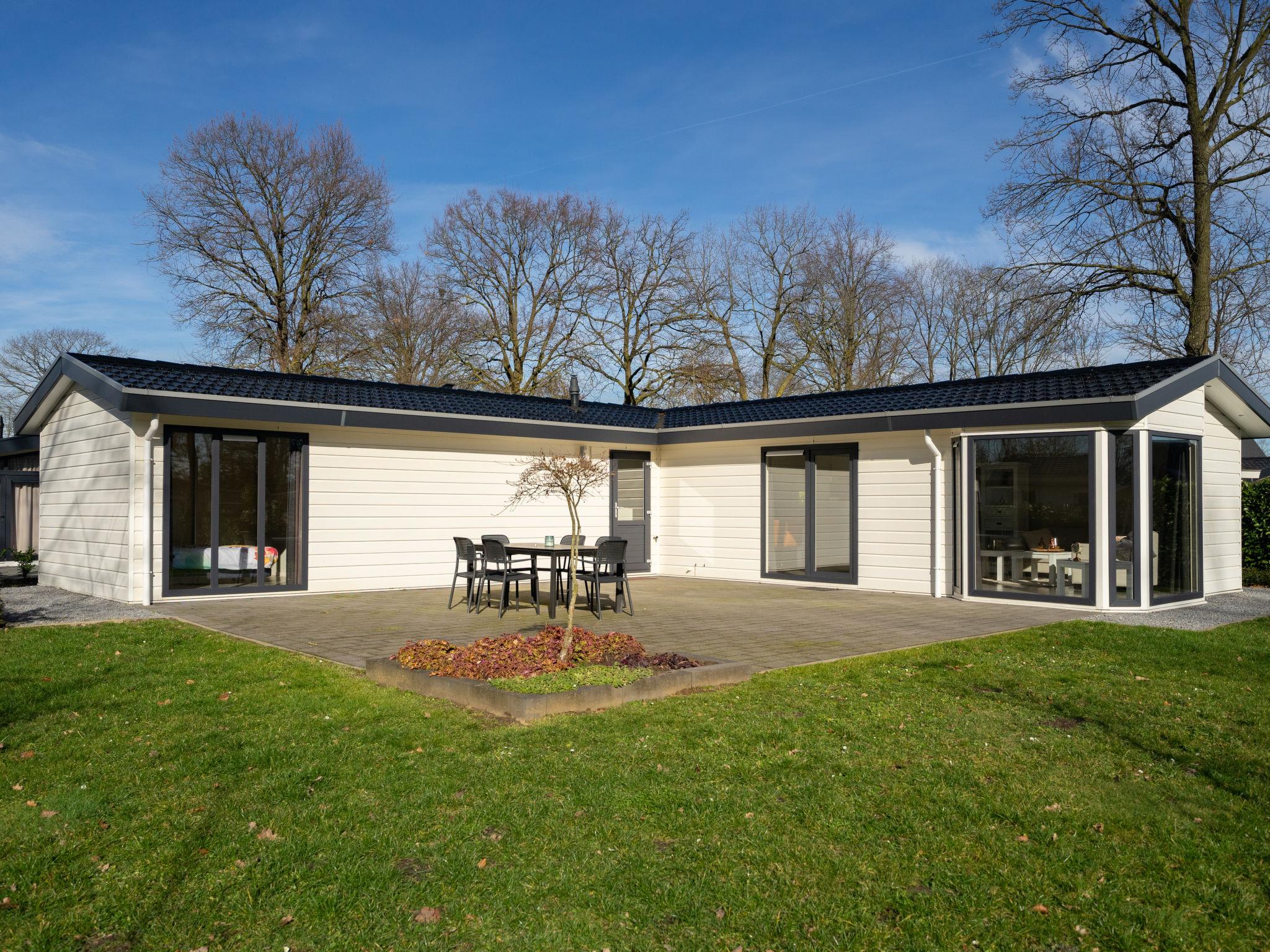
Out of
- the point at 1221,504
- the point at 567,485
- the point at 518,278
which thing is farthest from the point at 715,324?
the point at 567,485

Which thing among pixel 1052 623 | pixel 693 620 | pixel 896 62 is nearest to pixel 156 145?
pixel 896 62

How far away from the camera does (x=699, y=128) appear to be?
22.8 m

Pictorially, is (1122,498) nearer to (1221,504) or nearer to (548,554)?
(1221,504)

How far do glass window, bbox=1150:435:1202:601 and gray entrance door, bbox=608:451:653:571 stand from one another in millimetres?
8113

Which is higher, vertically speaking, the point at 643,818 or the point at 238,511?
the point at 238,511

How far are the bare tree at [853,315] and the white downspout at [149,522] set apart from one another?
68.3 feet

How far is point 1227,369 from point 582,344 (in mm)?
18205

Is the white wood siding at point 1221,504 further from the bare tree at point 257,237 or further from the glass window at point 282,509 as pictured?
the bare tree at point 257,237

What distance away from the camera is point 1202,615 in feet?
35.7

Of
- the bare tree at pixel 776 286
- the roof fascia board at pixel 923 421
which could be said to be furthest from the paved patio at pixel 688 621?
the bare tree at pixel 776 286

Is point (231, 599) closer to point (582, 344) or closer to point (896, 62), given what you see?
point (896, 62)

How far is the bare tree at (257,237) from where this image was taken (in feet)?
76.8

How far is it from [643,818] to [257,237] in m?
23.5

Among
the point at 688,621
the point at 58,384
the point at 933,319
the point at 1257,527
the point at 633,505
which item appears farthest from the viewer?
the point at 933,319
